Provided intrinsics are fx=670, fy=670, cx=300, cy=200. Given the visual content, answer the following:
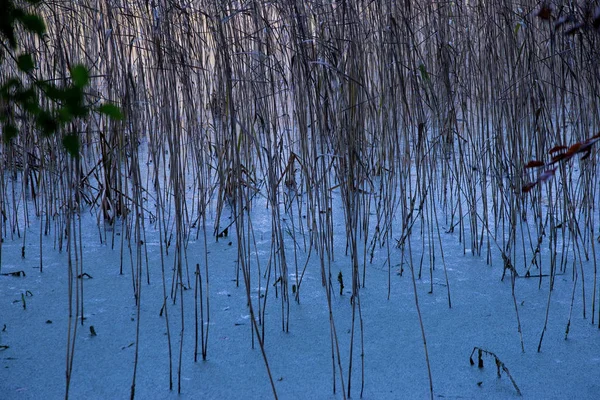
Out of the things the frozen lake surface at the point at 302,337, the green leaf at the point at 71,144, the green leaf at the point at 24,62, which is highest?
the green leaf at the point at 24,62

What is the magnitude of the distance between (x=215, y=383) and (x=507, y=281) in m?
0.89

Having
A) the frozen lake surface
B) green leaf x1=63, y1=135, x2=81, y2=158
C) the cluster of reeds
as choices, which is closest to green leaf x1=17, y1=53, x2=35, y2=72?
green leaf x1=63, y1=135, x2=81, y2=158

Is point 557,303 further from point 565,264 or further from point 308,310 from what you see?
point 308,310

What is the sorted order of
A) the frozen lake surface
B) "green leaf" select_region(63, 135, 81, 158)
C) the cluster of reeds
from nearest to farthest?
"green leaf" select_region(63, 135, 81, 158)
the frozen lake surface
the cluster of reeds

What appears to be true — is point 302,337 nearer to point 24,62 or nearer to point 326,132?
point 326,132

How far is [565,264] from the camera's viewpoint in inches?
73.1

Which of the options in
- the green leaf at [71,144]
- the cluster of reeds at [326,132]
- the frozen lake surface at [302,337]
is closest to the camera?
the green leaf at [71,144]

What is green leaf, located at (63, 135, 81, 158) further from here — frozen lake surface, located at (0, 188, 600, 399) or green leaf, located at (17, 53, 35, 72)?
frozen lake surface, located at (0, 188, 600, 399)

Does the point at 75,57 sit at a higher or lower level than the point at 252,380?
higher

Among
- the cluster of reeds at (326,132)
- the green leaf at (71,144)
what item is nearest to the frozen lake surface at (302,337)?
the cluster of reeds at (326,132)

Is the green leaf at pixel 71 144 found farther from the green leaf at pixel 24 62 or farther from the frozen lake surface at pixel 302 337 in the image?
the frozen lake surface at pixel 302 337

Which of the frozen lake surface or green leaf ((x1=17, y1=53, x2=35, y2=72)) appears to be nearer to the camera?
green leaf ((x1=17, y1=53, x2=35, y2=72))

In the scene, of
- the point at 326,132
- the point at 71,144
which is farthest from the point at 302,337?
the point at 71,144

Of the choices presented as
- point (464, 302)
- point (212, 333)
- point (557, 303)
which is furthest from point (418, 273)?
point (212, 333)
